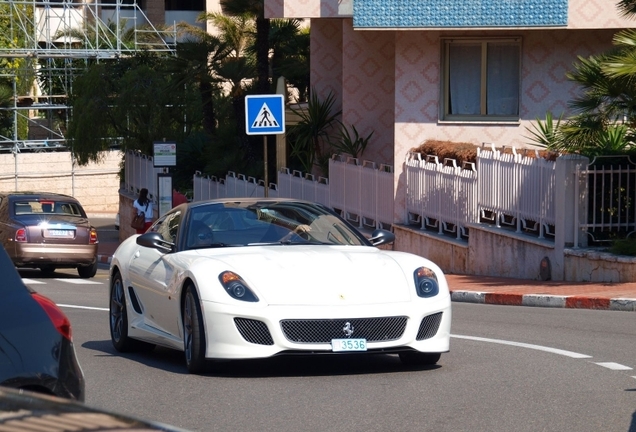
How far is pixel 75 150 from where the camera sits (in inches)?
1585

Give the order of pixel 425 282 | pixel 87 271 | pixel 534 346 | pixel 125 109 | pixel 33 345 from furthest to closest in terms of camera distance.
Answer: pixel 125 109 → pixel 87 271 → pixel 534 346 → pixel 425 282 → pixel 33 345

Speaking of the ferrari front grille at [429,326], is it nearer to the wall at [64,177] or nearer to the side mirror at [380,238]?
the side mirror at [380,238]

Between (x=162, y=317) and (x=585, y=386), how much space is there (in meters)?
3.56

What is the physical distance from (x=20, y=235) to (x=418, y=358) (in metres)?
14.7

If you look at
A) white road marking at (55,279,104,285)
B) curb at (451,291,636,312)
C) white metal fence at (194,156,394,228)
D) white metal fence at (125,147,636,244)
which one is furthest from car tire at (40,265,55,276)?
curb at (451,291,636,312)

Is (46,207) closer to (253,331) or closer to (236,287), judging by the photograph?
(236,287)

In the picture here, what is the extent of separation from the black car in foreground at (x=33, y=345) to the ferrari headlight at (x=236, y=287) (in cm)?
302

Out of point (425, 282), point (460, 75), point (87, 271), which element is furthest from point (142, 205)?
point (425, 282)

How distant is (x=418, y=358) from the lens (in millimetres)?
9586

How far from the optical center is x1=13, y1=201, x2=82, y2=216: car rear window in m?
23.3

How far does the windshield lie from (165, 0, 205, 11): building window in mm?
56914

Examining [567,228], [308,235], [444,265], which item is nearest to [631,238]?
[567,228]

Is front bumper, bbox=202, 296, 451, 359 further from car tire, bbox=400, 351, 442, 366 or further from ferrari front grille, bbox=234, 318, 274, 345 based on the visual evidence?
car tire, bbox=400, 351, 442, 366

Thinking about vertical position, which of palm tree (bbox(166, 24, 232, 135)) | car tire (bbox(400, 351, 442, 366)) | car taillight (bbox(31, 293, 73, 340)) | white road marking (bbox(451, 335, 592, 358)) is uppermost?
palm tree (bbox(166, 24, 232, 135))
